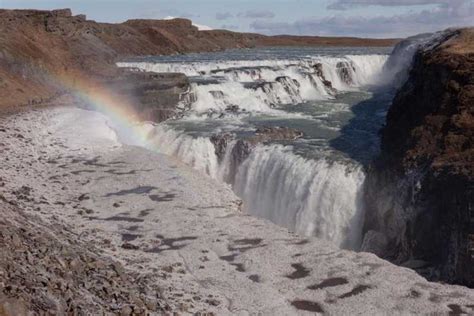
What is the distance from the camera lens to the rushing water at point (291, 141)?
19312 millimetres

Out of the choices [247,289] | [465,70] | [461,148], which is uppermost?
[465,70]

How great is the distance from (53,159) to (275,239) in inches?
395

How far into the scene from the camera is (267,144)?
23.4 metres

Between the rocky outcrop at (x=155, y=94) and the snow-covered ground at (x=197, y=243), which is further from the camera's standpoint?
the rocky outcrop at (x=155, y=94)

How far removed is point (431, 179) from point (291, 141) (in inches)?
332

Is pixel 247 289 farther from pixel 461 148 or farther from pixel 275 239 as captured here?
pixel 461 148

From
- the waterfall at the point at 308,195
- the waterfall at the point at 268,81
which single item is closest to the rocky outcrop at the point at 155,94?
the waterfall at the point at 268,81

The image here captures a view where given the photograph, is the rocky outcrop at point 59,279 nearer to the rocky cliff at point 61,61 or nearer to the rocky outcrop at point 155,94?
the rocky outcrop at point 155,94

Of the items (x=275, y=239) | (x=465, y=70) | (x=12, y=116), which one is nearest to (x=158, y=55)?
(x=12, y=116)

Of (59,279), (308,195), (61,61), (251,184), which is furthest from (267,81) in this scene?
(59,279)

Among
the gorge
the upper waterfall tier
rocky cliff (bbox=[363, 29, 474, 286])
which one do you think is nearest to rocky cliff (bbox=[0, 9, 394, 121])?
the gorge

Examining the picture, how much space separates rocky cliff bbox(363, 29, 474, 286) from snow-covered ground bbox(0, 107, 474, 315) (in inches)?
94.7

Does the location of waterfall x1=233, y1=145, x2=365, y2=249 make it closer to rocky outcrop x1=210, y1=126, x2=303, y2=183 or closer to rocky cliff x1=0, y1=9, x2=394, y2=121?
rocky outcrop x1=210, y1=126, x2=303, y2=183

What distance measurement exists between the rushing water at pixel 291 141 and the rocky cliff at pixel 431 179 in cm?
108
